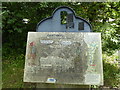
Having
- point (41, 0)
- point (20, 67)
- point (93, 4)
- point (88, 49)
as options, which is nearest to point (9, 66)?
Answer: point (20, 67)

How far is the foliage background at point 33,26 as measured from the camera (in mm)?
3889

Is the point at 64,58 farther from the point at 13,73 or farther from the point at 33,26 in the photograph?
the point at 33,26

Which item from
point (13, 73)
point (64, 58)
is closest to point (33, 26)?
point (13, 73)

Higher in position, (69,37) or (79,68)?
(69,37)

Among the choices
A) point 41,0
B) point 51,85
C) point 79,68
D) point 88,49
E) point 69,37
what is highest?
point 41,0

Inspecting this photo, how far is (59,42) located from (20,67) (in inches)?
92.8

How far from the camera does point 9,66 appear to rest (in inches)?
165

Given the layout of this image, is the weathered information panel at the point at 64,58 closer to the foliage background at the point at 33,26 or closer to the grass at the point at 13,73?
the grass at the point at 13,73

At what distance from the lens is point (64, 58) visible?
85.5 inches

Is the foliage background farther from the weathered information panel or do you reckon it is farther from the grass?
the weathered information panel

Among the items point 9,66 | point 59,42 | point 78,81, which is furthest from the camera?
point 9,66

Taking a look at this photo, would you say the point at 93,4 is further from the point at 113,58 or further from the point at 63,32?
the point at 63,32

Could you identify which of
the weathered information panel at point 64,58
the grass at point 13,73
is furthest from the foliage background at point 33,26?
the weathered information panel at point 64,58

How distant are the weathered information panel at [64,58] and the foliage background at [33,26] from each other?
66.9 inches
